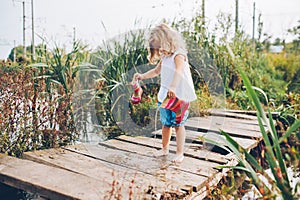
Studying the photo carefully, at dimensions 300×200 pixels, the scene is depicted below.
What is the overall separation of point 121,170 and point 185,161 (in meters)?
0.43

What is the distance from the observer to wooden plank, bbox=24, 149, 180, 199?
1705 millimetres

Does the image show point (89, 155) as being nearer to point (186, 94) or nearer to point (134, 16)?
point (186, 94)

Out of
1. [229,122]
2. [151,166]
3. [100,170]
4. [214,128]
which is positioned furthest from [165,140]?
[229,122]

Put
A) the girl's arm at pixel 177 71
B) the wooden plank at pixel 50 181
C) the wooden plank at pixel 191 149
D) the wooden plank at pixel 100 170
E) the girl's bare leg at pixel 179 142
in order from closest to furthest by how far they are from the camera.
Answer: the wooden plank at pixel 50 181
the wooden plank at pixel 100 170
the girl's arm at pixel 177 71
the girl's bare leg at pixel 179 142
the wooden plank at pixel 191 149

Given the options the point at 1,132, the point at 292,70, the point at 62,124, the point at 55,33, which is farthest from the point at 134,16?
the point at 292,70

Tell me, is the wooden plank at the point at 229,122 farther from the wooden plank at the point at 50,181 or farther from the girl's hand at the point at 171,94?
the wooden plank at the point at 50,181

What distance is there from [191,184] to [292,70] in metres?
5.29

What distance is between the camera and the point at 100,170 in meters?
1.97

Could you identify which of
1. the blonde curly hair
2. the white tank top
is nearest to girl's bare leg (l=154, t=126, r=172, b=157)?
the white tank top

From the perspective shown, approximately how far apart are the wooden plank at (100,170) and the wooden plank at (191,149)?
1.56 ft

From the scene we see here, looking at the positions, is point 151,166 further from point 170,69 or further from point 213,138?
point 213,138

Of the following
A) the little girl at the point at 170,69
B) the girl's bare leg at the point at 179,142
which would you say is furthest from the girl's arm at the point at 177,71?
the girl's bare leg at the point at 179,142

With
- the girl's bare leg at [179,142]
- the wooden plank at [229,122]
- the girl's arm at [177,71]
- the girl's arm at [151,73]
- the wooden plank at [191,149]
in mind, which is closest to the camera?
the girl's arm at [177,71]

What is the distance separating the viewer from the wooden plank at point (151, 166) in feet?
6.05
